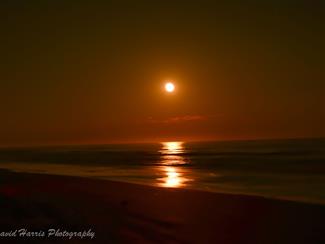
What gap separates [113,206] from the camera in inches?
511

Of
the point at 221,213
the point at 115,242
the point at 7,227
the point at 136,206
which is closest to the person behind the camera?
the point at 115,242

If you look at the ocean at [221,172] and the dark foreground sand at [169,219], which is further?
the ocean at [221,172]

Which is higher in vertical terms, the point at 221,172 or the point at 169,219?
the point at 221,172

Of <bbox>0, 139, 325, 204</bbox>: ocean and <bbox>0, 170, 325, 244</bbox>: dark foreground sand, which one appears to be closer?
<bbox>0, 170, 325, 244</bbox>: dark foreground sand

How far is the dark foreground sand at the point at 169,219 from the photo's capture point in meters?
9.15

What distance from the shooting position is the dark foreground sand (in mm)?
9148

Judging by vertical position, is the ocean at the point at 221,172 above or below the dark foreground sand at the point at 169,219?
above

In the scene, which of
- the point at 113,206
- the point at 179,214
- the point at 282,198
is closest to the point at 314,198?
the point at 282,198

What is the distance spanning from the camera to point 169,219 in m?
11.2

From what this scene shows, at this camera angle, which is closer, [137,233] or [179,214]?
[137,233]

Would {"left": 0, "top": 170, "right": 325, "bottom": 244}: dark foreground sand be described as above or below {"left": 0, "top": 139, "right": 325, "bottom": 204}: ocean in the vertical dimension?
below

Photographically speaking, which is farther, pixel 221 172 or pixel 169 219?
pixel 221 172

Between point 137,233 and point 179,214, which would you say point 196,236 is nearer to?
point 137,233

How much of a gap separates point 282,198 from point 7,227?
11111 millimetres
